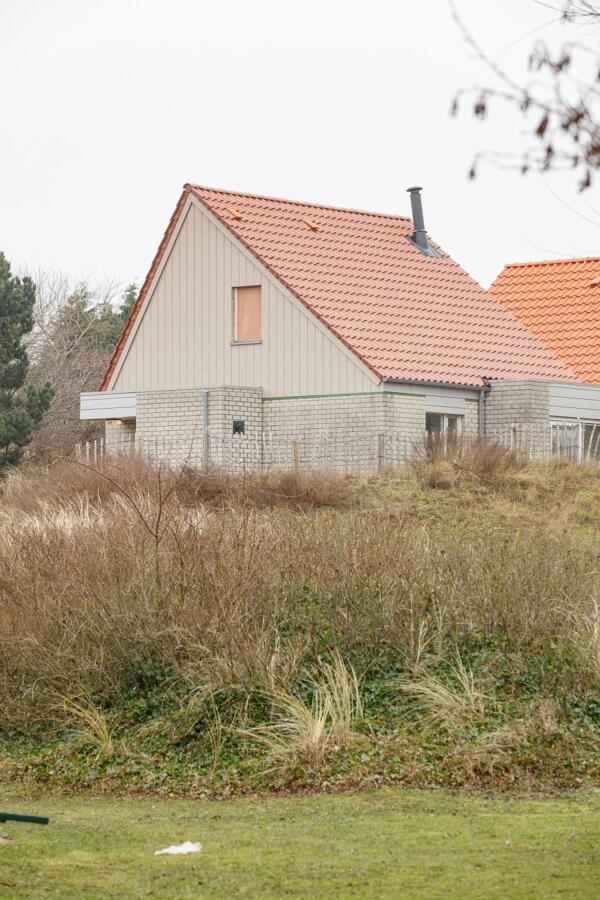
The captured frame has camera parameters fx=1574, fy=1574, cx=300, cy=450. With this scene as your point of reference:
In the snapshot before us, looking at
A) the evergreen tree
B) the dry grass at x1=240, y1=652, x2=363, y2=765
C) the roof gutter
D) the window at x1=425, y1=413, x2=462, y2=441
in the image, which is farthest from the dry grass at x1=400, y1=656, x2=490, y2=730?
the evergreen tree

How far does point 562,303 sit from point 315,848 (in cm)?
3064

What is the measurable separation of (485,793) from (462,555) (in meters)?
4.03

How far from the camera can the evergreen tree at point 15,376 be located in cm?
3969

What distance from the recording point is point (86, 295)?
59.2 metres

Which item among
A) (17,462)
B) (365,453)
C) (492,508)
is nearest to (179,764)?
(492,508)

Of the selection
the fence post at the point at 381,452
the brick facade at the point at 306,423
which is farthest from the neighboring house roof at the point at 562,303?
the fence post at the point at 381,452

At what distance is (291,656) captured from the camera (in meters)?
13.0

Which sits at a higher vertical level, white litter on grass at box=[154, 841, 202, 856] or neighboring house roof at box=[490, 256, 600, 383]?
neighboring house roof at box=[490, 256, 600, 383]

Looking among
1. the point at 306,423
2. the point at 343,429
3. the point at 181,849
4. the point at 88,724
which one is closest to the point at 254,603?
the point at 88,724

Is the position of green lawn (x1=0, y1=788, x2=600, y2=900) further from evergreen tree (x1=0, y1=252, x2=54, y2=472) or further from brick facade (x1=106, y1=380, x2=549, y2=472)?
evergreen tree (x1=0, y1=252, x2=54, y2=472)

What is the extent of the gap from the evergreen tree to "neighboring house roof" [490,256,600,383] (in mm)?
12162

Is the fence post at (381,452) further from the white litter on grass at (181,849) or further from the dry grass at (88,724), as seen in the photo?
the white litter on grass at (181,849)

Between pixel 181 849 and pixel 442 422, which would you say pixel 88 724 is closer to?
pixel 181 849

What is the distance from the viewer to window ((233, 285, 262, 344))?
3244cm
